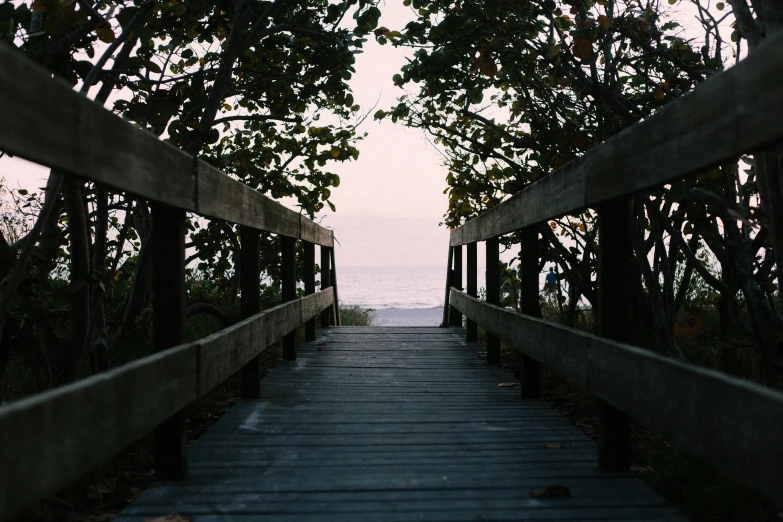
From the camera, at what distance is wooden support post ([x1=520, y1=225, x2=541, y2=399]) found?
4.43m

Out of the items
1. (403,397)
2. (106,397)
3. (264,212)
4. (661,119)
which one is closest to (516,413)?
(403,397)

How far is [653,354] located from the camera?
2.31 metres

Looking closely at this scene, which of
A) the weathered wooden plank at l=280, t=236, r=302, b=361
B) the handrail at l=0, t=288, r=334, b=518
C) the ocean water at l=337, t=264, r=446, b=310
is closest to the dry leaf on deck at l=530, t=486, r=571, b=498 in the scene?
the handrail at l=0, t=288, r=334, b=518

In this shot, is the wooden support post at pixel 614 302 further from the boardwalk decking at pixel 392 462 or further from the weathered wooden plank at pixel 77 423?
the weathered wooden plank at pixel 77 423

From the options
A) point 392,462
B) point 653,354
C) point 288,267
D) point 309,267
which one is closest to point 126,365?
point 392,462

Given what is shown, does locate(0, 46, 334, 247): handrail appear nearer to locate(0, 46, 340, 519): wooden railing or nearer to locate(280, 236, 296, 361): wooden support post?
locate(0, 46, 340, 519): wooden railing

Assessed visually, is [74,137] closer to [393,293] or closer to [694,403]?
[694,403]

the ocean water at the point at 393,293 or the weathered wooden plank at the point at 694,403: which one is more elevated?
the weathered wooden plank at the point at 694,403

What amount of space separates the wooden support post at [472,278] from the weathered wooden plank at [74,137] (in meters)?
4.90

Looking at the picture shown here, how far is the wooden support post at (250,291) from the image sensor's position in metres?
4.34

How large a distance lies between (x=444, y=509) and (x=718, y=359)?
3.70 metres

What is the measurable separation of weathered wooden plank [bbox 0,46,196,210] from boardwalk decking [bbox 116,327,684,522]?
112 centimetres

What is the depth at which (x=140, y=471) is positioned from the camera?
3.14 metres

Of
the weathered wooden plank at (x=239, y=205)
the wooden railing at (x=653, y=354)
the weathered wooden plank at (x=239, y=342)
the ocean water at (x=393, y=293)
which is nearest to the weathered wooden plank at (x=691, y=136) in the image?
the wooden railing at (x=653, y=354)
